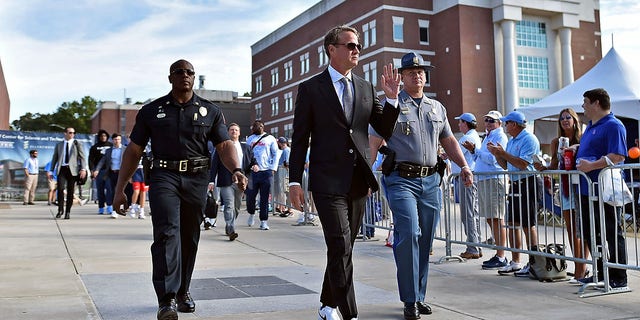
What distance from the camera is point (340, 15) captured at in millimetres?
50750

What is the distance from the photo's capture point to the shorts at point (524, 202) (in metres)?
6.84

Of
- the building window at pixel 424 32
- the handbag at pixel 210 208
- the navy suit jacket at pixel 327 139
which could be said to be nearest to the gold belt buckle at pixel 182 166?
the handbag at pixel 210 208

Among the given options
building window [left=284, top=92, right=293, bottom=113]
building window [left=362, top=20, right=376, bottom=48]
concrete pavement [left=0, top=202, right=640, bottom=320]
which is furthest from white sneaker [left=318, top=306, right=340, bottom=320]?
building window [left=284, top=92, right=293, bottom=113]

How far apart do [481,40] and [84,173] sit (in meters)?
36.7

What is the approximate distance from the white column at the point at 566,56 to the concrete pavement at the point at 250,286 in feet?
137

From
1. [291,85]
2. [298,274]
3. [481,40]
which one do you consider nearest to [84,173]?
[298,274]

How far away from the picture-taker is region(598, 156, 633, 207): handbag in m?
5.69

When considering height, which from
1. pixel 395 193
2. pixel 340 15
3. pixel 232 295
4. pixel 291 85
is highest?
pixel 340 15

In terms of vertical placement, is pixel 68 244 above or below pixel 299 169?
below

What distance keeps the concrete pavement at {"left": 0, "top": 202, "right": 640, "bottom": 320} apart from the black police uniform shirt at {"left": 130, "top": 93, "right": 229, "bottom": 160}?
1233mm

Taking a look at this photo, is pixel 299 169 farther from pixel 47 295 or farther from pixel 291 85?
pixel 291 85

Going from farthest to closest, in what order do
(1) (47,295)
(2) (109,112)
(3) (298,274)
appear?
1. (2) (109,112)
2. (3) (298,274)
3. (1) (47,295)

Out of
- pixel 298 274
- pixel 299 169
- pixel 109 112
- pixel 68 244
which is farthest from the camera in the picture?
pixel 109 112

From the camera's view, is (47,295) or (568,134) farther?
(568,134)
